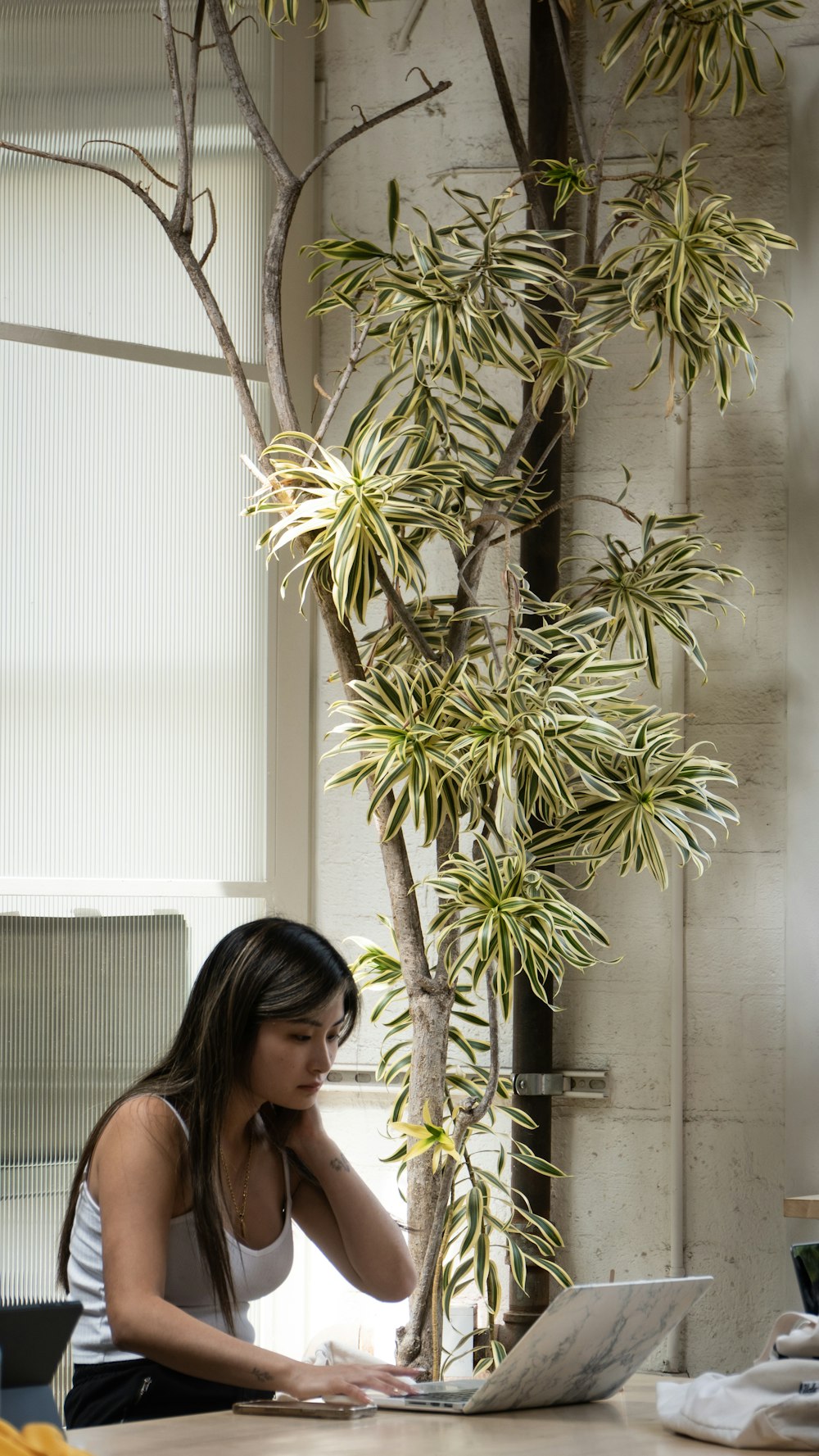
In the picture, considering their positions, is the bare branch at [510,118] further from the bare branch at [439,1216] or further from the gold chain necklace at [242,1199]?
the gold chain necklace at [242,1199]

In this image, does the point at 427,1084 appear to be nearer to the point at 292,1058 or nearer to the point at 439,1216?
the point at 439,1216

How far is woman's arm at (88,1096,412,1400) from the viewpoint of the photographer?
1.73m

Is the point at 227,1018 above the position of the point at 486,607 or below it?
below

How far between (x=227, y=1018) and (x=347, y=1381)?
589 millimetres

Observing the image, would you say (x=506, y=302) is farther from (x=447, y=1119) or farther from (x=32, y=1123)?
(x=32, y=1123)

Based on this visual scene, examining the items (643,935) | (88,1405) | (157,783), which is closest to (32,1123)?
(157,783)

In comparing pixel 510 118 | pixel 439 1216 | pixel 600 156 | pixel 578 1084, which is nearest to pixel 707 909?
pixel 578 1084

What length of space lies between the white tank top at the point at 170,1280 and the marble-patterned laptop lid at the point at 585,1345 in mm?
591

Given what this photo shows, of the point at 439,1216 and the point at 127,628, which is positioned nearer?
the point at 439,1216

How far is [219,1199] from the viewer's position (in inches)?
81.0

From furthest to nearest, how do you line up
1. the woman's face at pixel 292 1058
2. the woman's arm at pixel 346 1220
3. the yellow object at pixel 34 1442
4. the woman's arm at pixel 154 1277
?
the woman's arm at pixel 346 1220 → the woman's face at pixel 292 1058 → the woman's arm at pixel 154 1277 → the yellow object at pixel 34 1442

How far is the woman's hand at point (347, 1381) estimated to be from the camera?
1.64 meters

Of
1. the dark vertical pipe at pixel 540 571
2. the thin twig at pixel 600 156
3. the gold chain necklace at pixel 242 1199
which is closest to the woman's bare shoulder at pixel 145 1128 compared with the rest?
the gold chain necklace at pixel 242 1199

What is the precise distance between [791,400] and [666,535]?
1.33ft
